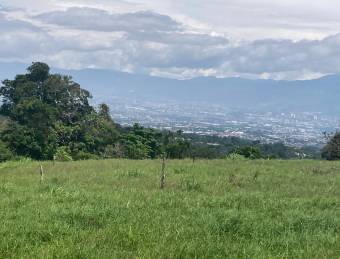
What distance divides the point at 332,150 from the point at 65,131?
20.5 metres

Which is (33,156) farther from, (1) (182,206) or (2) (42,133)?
(1) (182,206)

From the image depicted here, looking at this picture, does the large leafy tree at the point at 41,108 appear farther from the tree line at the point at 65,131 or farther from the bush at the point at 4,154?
the bush at the point at 4,154

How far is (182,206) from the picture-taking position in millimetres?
10812

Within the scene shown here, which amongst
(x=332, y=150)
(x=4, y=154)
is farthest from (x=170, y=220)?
(x=332, y=150)

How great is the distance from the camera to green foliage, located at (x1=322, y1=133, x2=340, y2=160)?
3578 centimetres

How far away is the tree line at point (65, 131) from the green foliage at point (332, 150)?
12.3 feet

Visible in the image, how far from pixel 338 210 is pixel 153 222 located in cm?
440

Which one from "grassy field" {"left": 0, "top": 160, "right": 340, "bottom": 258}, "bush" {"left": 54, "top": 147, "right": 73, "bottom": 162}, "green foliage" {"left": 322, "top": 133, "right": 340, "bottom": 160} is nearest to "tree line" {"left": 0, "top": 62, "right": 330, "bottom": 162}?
"bush" {"left": 54, "top": 147, "right": 73, "bottom": 162}

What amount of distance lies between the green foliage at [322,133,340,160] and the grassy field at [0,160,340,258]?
2089 cm

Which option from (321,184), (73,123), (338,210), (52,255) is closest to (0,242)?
(52,255)

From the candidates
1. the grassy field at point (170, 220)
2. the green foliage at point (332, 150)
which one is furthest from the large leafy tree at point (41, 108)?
the grassy field at point (170, 220)

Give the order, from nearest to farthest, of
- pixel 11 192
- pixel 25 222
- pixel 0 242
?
1. pixel 0 242
2. pixel 25 222
3. pixel 11 192

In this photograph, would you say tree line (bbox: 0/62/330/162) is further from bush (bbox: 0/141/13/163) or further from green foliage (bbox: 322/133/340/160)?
green foliage (bbox: 322/133/340/160)

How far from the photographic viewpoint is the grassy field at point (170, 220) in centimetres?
721
